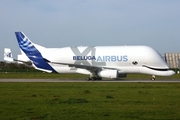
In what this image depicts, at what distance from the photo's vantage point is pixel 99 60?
1800 inches

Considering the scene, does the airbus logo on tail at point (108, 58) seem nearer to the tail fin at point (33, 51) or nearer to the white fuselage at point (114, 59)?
the white fuselage at point (114, 59)

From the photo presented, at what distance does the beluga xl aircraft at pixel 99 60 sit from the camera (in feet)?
142

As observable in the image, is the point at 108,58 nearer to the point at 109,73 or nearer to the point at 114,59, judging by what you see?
the point at 114,59

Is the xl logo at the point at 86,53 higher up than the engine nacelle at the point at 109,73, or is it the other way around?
the xl logo at the point at 86,53

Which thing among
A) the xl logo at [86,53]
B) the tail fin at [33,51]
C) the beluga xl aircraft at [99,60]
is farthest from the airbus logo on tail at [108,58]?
the tail fin at [33,51]

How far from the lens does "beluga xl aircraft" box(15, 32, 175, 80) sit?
142 ft

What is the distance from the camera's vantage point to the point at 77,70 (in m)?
46.2

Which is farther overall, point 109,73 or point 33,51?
point 33,51

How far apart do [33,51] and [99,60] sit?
10.5 meters

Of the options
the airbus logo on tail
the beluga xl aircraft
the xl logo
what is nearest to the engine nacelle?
the beluga xl aircraft

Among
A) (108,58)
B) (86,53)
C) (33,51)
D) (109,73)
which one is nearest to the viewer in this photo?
(109,73)

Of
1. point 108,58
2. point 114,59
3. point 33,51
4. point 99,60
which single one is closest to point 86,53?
point 99,60

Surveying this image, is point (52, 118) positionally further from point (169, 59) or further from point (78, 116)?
point (169, 59)

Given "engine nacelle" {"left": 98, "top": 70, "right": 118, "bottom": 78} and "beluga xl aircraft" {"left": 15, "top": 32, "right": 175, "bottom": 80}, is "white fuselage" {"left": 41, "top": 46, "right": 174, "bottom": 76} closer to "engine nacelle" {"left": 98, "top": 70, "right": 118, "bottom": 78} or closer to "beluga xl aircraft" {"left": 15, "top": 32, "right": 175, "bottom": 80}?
"beluga xl aircraft" {"left": 15, "top": 32, "right": 175, "bottom": 80}
